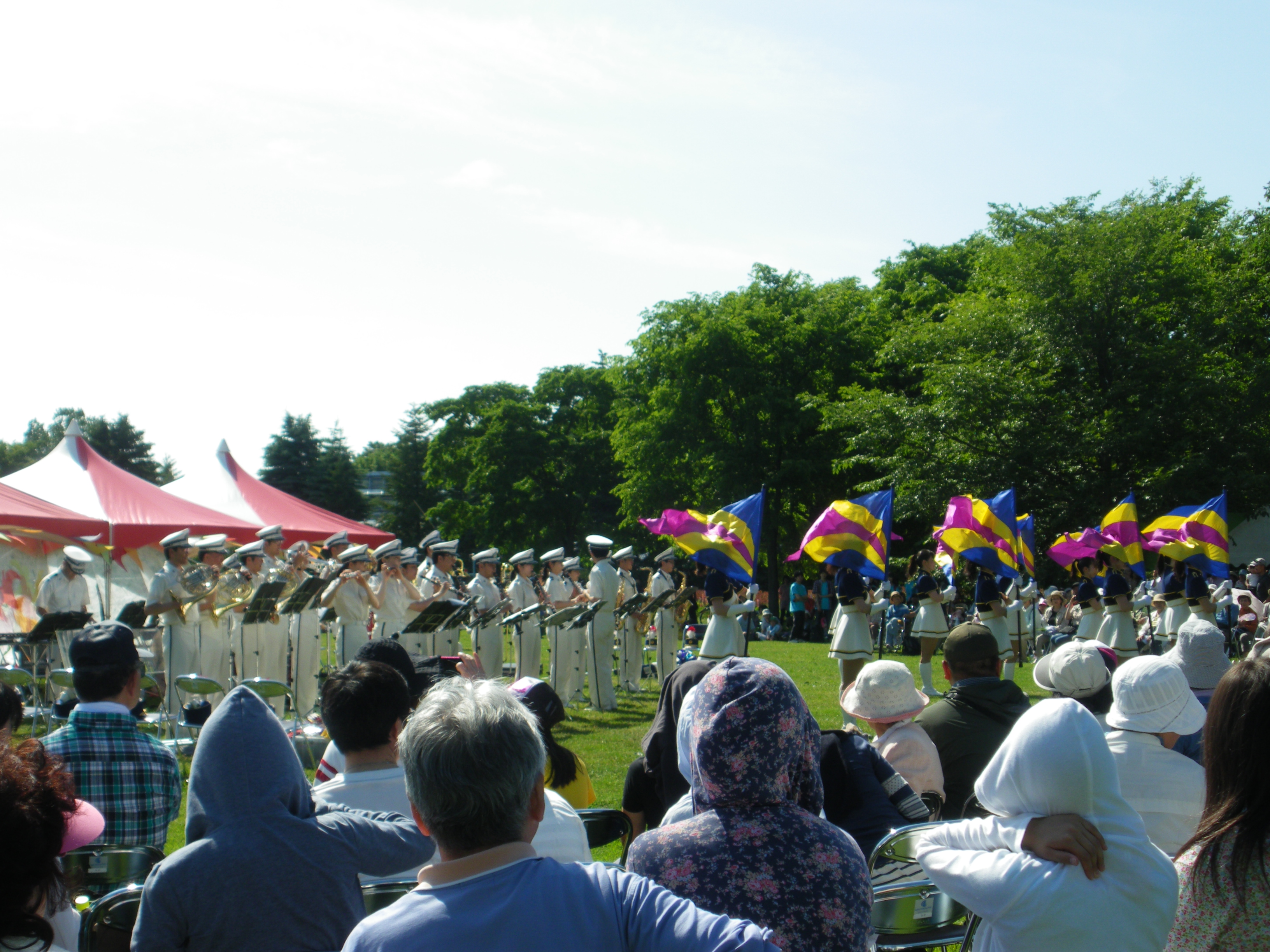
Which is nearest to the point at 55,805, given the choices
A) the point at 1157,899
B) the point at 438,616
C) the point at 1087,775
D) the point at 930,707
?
the point at 1087,775

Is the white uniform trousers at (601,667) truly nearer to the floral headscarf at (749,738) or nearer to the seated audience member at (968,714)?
the seated audience member at (968,714)

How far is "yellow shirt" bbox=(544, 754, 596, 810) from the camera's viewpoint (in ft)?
14.4

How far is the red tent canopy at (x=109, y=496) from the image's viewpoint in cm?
1869

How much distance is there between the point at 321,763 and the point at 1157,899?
3.33m

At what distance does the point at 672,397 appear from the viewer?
42.4 m

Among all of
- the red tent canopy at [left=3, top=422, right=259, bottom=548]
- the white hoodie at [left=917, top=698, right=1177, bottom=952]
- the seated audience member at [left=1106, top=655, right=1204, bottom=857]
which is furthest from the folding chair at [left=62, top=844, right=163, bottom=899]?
the red tent canopy at [left=3, top=422, right=259, bottom=548]

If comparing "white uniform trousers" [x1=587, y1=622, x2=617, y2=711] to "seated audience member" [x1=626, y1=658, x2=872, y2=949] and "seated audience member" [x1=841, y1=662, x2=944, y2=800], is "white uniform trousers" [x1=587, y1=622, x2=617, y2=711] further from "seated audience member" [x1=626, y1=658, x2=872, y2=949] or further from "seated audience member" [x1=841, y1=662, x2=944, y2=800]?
"seated audience member" [x1=626, y1=658, x2=872, y2=949]

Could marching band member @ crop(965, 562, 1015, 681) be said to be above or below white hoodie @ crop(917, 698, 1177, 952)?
below

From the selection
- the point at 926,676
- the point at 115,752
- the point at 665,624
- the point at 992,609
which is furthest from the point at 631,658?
the point at 115,752

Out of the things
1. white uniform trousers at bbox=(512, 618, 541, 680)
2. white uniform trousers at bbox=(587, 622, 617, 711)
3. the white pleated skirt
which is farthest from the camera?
white uniform trousers at bbox=(587, 622, 617, 711)

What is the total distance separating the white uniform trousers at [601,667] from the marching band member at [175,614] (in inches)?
204

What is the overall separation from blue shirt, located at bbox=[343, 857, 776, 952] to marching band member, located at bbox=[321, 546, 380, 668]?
482 inches

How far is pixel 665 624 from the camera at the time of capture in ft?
58.8

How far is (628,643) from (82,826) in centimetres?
1512
